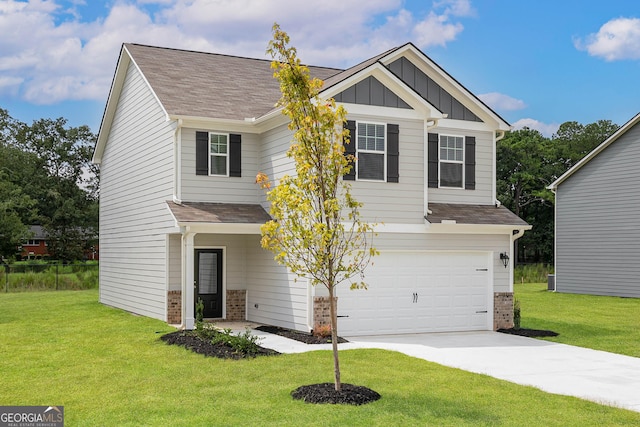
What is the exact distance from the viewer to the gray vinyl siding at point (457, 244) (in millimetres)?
16844

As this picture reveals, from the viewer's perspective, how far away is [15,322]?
18.9 m

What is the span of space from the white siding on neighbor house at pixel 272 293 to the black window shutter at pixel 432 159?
4.27m

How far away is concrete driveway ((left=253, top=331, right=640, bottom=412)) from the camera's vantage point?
430 inches

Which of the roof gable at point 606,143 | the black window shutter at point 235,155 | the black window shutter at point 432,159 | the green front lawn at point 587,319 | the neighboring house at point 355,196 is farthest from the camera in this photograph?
the roof gable at point 606,143

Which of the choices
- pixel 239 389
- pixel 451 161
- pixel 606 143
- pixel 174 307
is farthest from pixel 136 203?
pixel 606 143

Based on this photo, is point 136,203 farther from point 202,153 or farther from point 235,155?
point 235,155

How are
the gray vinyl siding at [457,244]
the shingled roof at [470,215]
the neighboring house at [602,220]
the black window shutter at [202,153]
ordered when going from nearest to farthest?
1. the gray vinyl siding at [457,244]
2. the shingled roof at [470,215]
3. the black window shutter at [202,153]
4. the neighboring house at [602,220]

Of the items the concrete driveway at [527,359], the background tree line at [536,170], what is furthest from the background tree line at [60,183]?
the concrete driveway at [527,359]

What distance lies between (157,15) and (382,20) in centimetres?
619

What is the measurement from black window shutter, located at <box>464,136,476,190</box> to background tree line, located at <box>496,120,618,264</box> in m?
36.9

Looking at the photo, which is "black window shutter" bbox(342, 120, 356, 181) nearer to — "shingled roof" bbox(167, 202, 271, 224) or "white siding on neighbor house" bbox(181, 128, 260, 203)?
"shingled roof" bbox(167, 202, 271, 224)

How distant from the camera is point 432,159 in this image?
59.6 ft

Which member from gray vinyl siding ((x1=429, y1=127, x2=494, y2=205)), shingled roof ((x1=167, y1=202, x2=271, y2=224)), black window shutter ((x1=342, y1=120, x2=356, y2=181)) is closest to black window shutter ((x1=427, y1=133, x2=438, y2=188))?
gray vinyl siding ((x1=429, y1=127, x2=494, y2=205))

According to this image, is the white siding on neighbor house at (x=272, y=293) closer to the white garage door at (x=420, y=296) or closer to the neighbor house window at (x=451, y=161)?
the white garage door at (x=420, y=296)
